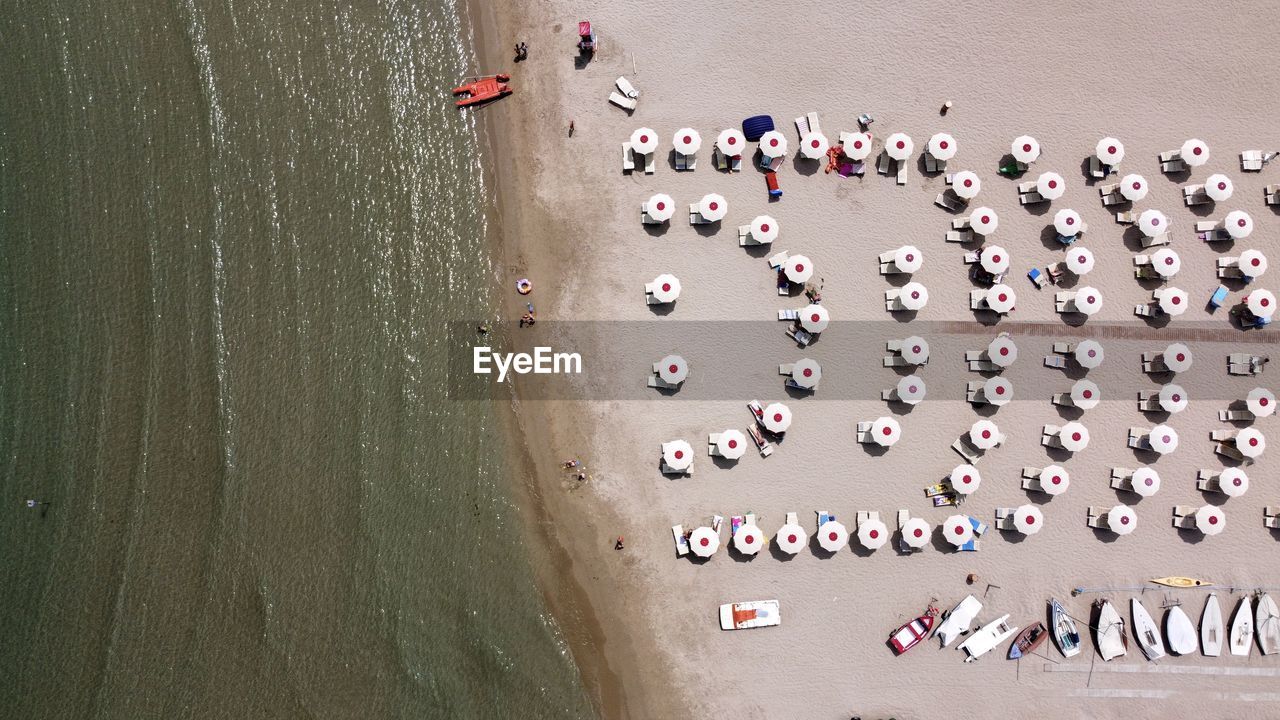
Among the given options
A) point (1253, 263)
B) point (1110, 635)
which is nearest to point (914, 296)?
point (1253, 263)

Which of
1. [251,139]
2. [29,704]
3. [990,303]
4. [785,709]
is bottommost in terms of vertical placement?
[785,709]

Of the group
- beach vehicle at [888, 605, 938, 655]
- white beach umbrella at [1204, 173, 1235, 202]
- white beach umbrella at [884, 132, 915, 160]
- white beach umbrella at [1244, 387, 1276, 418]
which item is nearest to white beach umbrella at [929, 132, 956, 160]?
white beach umbrella at [884, 132, 915, 160]

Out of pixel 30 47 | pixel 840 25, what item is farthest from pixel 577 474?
pixel 30 47

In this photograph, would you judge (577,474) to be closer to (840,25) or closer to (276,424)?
(276,424)

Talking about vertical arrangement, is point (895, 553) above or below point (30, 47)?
below

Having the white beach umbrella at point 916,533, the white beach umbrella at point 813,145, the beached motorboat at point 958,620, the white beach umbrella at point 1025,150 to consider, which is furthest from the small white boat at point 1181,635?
the white beach umbrella at point 813,145

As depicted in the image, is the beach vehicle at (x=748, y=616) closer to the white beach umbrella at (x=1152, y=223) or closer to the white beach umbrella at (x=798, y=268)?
the white beach umbrella at (x=798, y=268)

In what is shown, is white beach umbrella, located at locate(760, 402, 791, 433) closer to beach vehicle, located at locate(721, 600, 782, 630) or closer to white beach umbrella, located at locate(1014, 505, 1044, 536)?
beach vehicle, located at locate(721, 600, 782, 630)
